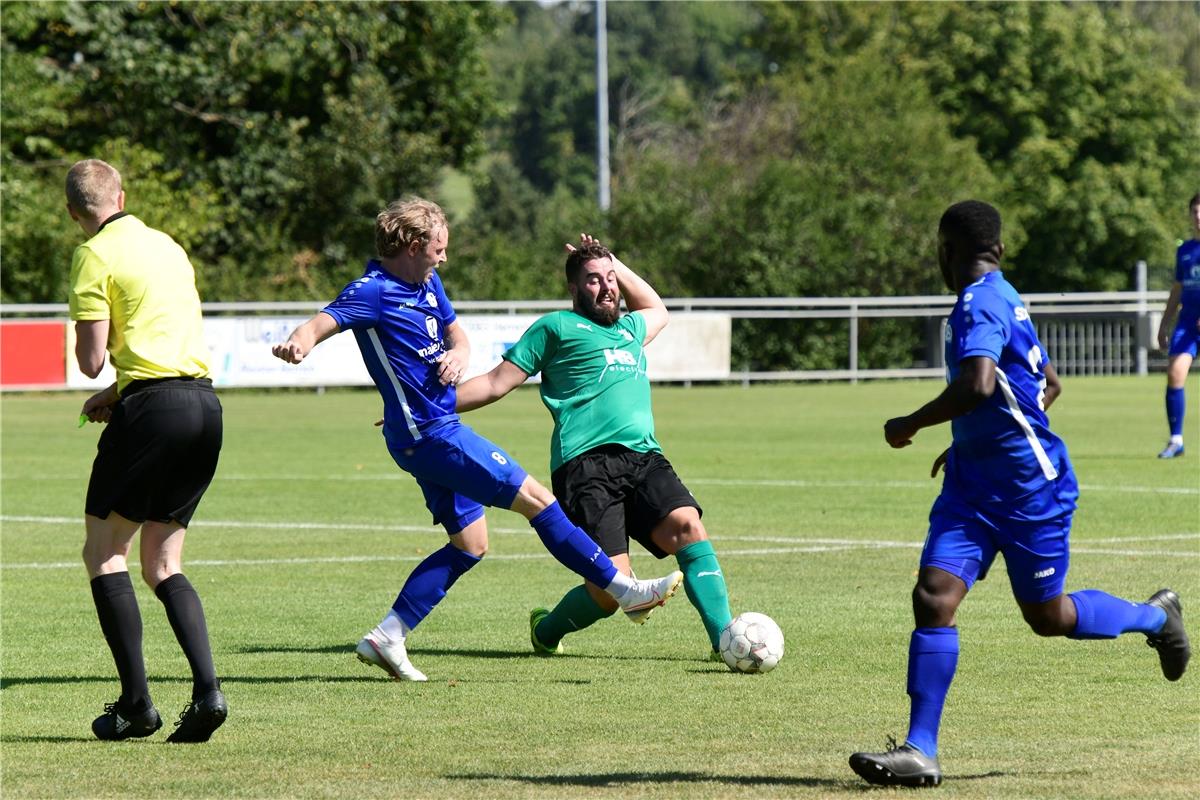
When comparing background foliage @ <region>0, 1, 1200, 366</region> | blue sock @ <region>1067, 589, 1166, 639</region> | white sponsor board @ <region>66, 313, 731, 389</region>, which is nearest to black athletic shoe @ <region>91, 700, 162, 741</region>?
blue sock @ <region>1067, 589, 1166, 639</region>

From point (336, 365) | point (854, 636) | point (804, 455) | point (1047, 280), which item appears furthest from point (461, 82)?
point (854, 636)

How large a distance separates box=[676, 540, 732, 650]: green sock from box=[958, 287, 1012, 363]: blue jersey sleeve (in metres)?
2.62

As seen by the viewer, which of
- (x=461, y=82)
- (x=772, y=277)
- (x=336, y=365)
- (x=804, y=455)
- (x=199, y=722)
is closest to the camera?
(x=199, y=722)

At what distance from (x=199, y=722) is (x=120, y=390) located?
3.77ft

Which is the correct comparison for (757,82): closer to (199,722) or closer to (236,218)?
(236,218)

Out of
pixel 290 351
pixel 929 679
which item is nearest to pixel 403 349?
pixel 290 351

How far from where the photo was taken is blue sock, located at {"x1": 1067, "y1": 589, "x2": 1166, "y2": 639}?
230 inches

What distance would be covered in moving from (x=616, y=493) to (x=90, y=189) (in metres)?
2.66

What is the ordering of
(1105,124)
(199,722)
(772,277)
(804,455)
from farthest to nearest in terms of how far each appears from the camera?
(1105,124), (772,277), (804,455), (199,722)

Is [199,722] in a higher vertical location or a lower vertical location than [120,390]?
lower

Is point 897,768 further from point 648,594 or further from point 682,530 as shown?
point 682,530

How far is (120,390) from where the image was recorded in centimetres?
637

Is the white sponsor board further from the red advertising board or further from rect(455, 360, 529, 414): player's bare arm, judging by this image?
rect(455, 360, 529, 414): player's bare arm

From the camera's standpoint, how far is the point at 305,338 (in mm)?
6801
